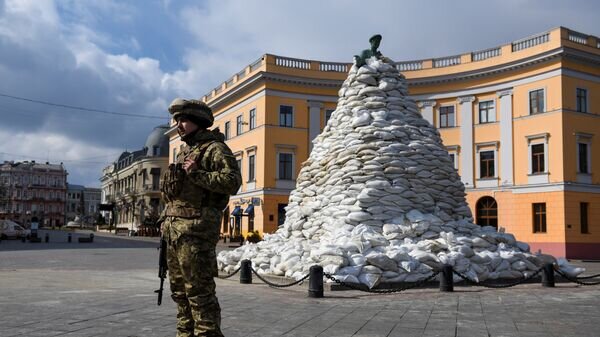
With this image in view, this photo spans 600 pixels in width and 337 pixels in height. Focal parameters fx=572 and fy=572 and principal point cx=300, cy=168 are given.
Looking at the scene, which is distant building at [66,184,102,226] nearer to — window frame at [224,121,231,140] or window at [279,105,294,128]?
window frame at [224,121,231,140]

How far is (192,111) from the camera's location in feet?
14.5

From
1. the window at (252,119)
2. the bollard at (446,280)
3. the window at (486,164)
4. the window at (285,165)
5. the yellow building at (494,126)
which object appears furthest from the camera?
the window at (252,119)

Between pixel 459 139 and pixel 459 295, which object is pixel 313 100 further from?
pixel 459 295

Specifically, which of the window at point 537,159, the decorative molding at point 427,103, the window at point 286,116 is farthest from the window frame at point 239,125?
the window at point 537,159

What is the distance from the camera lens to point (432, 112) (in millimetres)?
35500

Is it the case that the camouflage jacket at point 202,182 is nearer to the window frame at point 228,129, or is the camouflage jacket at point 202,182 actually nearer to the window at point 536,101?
the window at point 536,101

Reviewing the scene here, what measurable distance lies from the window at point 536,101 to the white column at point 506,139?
4.17 feet

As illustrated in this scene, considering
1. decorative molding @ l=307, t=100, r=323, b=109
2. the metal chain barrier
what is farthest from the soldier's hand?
decorative molding @ l=307, t=100, r=323, b=109

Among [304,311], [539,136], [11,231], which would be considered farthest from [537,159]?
[11,231]

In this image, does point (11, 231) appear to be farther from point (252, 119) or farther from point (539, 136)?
point (539, 136)

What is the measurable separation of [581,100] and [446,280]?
77.1ft

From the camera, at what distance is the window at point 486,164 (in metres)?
32.8

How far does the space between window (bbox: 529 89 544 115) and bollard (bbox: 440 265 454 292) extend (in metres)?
22.6

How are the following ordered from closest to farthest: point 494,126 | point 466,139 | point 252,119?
point 494,126 < point 466,139 < point 252,119
